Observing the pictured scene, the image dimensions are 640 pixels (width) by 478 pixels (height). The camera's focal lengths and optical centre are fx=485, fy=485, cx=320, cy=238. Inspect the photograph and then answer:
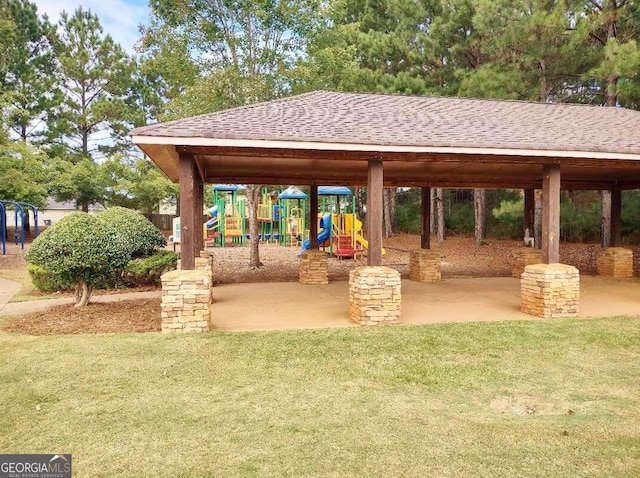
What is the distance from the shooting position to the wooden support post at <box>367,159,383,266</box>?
7.70 m

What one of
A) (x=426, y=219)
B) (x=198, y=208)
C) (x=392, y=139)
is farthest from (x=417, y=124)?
(x=198, y=208)

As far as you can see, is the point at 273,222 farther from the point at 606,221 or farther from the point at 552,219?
the point at 552,219

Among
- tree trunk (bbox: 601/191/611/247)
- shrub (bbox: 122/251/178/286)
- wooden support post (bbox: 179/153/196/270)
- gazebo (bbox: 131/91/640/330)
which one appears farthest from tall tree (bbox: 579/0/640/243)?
shrub (bbox: 122/251/178/286)

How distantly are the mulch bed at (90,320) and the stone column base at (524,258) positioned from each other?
939 centimetres

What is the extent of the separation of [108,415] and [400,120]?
668 centimetres

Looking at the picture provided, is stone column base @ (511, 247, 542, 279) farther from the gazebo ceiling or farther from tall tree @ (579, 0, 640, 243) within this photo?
tall tree @ (579, 0, 640, 243)

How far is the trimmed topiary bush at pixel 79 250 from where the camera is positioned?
788 centimetres

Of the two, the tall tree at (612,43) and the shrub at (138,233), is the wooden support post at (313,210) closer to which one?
the shrub at (138,233)

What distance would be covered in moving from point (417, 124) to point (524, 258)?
648cm

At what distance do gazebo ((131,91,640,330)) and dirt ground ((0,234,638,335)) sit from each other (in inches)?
67.6

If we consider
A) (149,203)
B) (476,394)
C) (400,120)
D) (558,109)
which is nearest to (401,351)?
(476,394)

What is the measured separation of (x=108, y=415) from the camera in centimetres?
418

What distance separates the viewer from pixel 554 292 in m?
8.02

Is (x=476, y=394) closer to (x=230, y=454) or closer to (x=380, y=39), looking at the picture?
(x=230, y=454)
